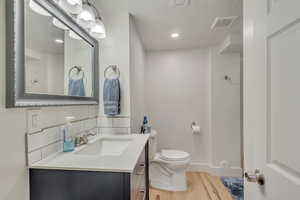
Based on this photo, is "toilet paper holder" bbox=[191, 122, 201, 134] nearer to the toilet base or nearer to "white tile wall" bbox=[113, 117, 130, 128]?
the toilet base

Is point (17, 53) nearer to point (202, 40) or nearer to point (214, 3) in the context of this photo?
point (214, 3)

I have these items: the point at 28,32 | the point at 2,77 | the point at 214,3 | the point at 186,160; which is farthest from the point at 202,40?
the point at 2,77

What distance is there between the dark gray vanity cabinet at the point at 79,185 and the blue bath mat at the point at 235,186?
1.86 meters

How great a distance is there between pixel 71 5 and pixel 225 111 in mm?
2454

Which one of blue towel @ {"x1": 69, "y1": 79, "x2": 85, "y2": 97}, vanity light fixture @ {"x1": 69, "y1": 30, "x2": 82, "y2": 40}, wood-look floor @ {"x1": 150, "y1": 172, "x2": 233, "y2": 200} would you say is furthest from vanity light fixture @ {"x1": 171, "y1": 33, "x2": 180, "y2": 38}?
wood-look floor @ {"x1": 150, "y1": 172, "x2": 233, "y2": 200}

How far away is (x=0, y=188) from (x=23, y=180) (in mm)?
126

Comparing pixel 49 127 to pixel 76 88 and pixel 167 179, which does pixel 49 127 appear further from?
pixel 167 179

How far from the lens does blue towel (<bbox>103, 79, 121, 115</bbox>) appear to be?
1550 millimetres

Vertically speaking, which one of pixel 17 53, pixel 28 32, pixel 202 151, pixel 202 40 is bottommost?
pixel 202 151

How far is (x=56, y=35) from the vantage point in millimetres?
1091

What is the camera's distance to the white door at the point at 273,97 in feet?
1.80

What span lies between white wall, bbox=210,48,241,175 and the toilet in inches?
29.6

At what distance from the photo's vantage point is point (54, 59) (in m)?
1.07

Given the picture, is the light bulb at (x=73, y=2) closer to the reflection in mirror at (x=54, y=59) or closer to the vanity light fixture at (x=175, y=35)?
the reflection in mirror at (x=54, y=59)
